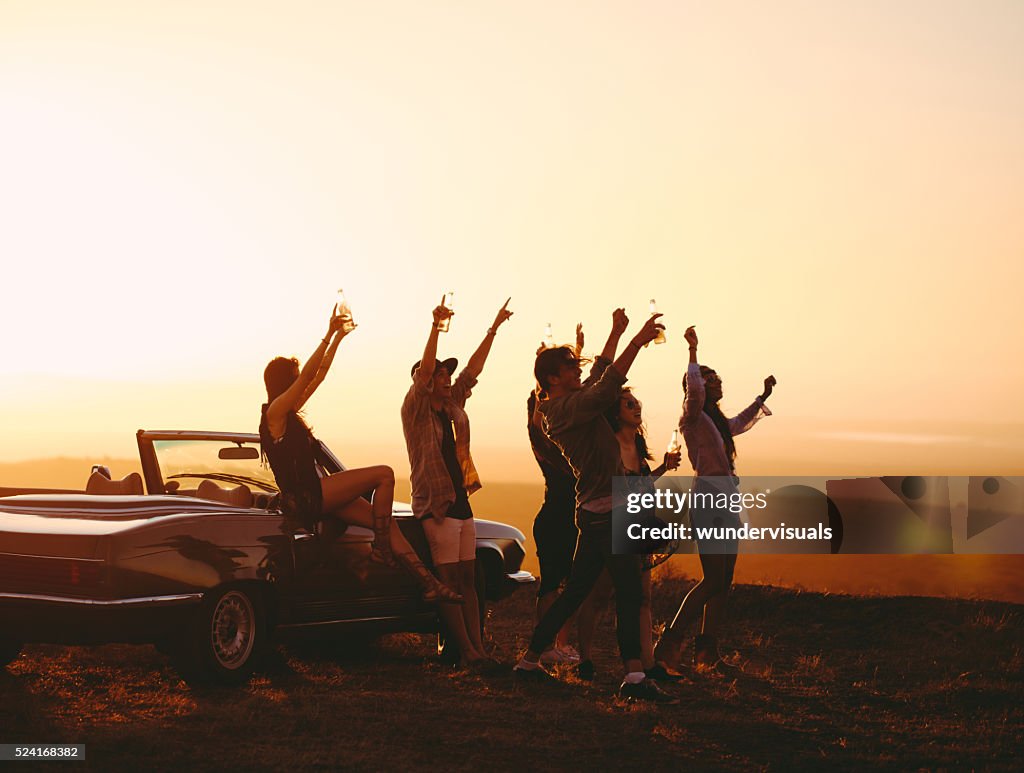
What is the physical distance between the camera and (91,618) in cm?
770

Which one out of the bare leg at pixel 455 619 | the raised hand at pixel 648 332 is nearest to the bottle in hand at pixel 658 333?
the raised hand at pixel 648 332

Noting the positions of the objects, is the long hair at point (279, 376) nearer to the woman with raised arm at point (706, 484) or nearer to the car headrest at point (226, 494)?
the car headrest at point (226, 494)

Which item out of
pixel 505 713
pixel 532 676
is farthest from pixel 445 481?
pixel 505 713

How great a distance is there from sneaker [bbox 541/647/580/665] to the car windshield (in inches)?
93.1

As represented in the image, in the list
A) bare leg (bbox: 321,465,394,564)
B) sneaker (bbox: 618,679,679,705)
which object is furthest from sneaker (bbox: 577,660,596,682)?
bare leg (bbox: 321,465,394,564)

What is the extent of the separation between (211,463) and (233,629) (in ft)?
4.81

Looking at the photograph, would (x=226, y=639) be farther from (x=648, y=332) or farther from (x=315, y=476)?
(x=648, y=332)

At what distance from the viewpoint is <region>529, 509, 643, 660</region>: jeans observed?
8031 millimetres

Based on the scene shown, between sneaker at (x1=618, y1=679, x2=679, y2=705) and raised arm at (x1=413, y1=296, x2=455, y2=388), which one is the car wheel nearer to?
raised arm at (x1=413, y1=296, x2=455, y2=388)

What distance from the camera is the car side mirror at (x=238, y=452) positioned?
953 centimetres

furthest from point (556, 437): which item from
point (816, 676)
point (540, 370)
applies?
point (816, 676)

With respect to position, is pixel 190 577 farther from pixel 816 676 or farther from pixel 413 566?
pixel 816 676

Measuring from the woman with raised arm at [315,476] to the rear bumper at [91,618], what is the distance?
1.04m

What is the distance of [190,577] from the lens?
811 centimetres
